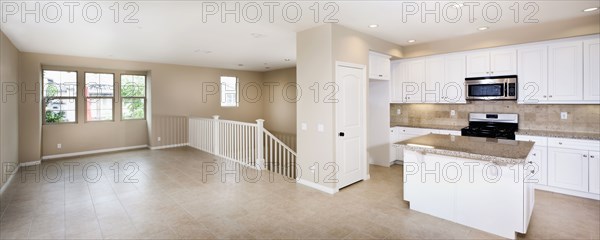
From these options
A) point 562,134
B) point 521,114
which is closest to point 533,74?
point 521,114

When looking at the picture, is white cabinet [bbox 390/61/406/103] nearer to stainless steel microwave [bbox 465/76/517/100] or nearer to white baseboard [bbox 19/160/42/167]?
stainless steel microwave [bbox 465/76/517/100]

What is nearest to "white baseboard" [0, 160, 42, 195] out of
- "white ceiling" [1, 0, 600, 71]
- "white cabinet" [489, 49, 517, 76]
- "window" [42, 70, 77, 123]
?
"window" [42, 70, 77, 123]

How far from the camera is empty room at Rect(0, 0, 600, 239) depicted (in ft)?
9.96

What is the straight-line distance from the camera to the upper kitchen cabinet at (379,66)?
16.4ft

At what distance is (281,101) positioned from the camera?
9.83 m

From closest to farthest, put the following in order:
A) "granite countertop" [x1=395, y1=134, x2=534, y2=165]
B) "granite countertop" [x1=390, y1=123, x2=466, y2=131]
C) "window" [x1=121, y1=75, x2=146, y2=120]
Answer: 1. "granite countertop" [x1=395, y1=134, x2=534, y2=165]
2. "granite countertop" [x1=390, y1=123, x2=466, y2=131]
3. "window" [x1=121, y1=75, x2=146, y2=120]

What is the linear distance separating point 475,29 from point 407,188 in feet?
9.36

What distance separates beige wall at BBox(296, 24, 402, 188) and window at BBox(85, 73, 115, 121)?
18.6 feet

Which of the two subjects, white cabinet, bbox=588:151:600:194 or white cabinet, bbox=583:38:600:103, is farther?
white cabinet, bbox=583:38:600:103

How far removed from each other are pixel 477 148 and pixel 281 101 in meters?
7.37

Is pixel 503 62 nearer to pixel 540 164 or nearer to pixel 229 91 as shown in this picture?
pixel 540 164

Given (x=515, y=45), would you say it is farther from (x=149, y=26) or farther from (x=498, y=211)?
(x=149, y=26)

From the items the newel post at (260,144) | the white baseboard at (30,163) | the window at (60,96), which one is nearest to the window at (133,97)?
the window at (60,96)

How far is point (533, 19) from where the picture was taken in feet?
13.0
